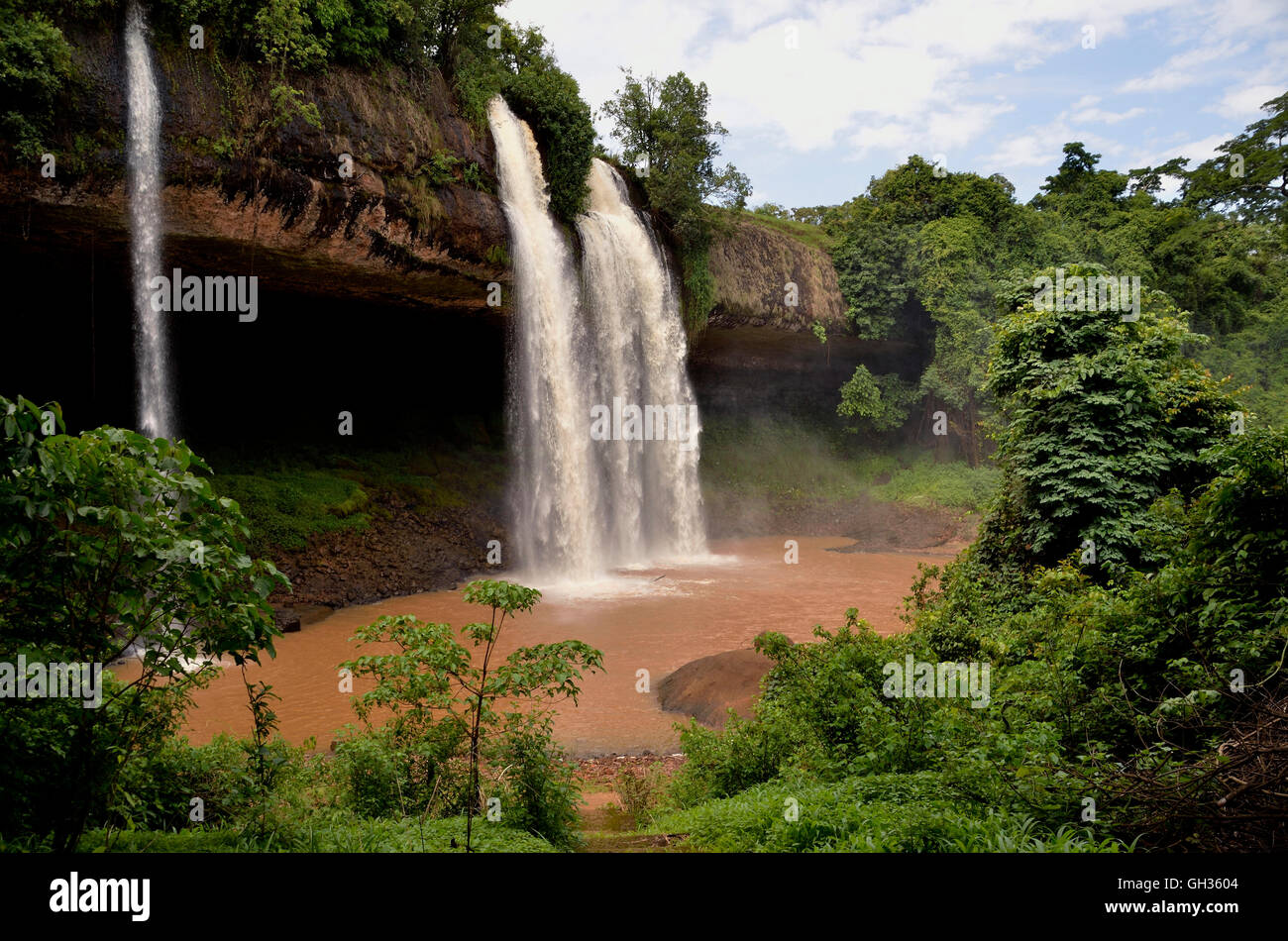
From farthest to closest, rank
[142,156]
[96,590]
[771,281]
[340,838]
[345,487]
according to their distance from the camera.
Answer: [771,281] < [345,487] < [142,156] < [340,838] < [96,590]

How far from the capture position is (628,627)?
1491 centimetres

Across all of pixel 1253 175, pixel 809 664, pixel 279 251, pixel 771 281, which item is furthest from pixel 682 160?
pixel 1253 175

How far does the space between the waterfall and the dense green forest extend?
5895 millimetres

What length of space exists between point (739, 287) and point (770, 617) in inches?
536

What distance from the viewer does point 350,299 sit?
18203 millimetres

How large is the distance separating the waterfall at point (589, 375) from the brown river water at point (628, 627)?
157cm

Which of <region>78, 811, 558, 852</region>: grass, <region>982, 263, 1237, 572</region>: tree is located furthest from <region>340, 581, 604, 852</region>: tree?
<region>982, 263, 1237, 572</region>: tree

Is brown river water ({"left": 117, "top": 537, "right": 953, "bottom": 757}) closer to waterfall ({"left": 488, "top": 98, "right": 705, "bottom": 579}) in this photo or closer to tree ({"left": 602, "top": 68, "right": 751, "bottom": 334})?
waterfall ({"left": 488, "top": 98, "right": 705, "bottom": 579})

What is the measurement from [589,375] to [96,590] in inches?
669

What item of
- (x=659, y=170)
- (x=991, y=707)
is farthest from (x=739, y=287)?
(x=991, y=707)

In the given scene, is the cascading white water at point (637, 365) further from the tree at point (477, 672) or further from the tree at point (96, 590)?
the tree at point (96, 590)

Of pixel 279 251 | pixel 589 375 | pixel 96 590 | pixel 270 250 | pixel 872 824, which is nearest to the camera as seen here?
pixel 96 590

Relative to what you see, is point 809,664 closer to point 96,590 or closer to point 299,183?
point 96,590

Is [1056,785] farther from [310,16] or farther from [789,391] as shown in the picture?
[789,391]
